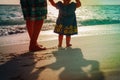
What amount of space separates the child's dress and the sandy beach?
1.14 ft

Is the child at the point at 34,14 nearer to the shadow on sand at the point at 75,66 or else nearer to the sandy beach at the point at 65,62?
the sandy beach at the point at 65,62

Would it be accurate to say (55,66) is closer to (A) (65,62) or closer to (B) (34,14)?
(A) (65,62)

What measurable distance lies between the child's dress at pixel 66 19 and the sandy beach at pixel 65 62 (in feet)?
1.14

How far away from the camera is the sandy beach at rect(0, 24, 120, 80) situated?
4207 millimetres

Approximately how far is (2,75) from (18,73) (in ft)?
0.70

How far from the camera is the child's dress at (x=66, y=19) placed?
246 inches

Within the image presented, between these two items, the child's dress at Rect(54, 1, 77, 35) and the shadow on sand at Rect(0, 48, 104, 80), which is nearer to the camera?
the shadow on sand at Rect(0, 48, 104, 80)

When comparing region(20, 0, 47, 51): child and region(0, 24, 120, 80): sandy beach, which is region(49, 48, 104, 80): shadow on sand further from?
region(20, 0, 47, 51): child

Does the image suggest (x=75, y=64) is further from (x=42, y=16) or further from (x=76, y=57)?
(x=42, y=16)

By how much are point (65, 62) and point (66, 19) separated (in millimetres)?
1595

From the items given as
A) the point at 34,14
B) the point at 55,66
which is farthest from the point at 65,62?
the point at 34,14

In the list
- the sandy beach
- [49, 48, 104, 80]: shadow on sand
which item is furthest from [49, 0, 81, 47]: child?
[49, 48, 104, 80]: shadow on sand

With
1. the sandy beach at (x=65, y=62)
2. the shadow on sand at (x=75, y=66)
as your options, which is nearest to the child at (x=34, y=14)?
the sandy beach at (x=65, y=62)

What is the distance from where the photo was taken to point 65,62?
4.93 meters
